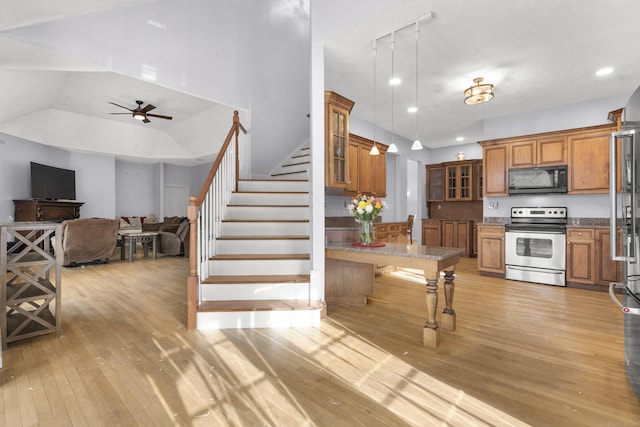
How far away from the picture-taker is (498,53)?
11.0 ft

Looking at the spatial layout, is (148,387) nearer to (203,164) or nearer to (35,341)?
(35,341)

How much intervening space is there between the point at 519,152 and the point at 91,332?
636 centimetres

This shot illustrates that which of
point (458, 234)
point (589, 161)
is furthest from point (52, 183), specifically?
point (589, 161)

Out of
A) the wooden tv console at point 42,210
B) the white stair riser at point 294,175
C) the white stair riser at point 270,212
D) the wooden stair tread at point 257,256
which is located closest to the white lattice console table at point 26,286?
the wooden stair tread at point 257,256

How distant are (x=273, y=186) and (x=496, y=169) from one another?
3.95 metres

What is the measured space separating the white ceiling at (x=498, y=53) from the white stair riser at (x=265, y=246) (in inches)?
89.1

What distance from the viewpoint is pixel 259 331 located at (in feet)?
9.04

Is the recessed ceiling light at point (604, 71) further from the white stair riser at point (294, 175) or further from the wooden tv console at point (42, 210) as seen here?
the wooden tv console at point (42, 210)

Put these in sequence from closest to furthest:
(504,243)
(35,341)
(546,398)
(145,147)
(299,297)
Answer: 1. (546,398)
2. (35,341)
3. (299,297)
4. (504,243)
5. (145,147)

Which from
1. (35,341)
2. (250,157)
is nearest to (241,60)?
(250,157)

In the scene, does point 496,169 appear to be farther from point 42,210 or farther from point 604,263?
point 42,210

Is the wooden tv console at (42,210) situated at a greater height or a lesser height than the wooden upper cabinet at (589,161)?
lesser

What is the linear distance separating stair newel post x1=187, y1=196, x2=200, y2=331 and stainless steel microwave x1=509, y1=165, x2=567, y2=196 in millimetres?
5074

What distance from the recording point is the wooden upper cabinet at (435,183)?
25.5ft
